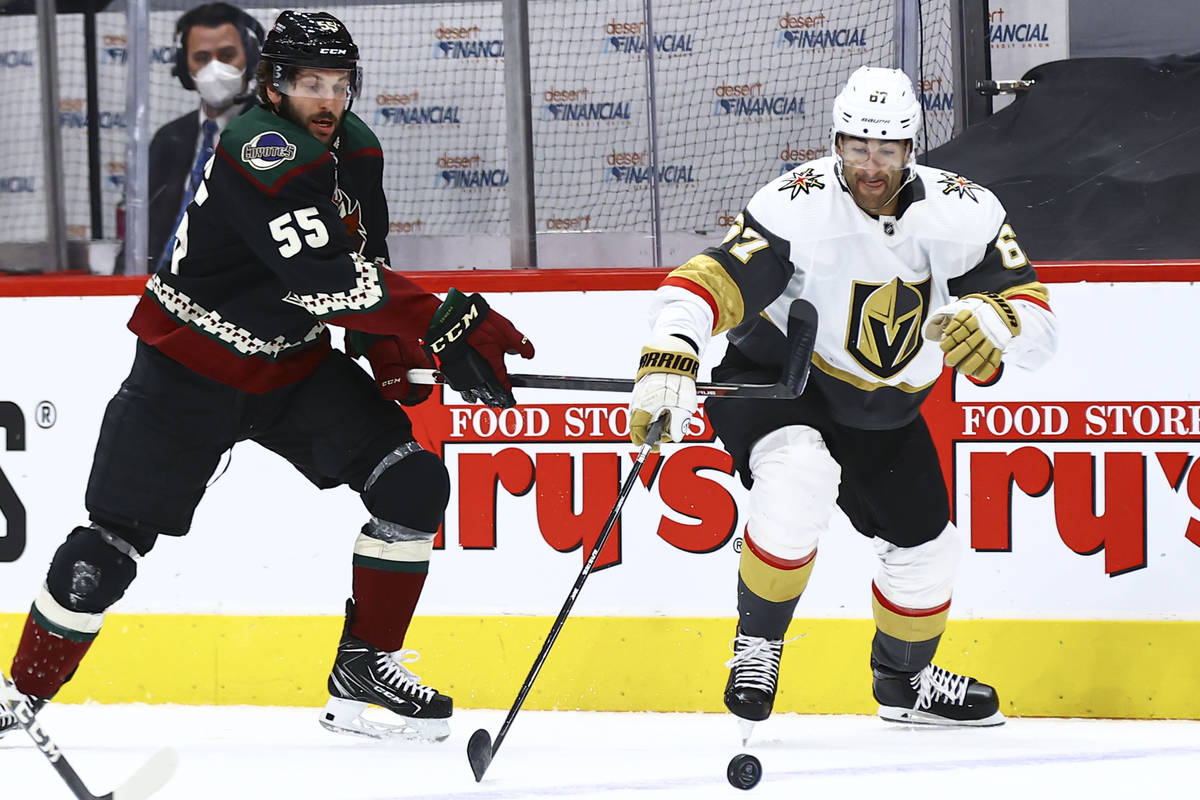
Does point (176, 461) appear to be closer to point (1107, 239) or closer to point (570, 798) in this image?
point (570, 798)

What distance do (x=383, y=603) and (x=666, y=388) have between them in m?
0.66

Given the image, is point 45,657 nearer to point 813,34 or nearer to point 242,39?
point 242,39

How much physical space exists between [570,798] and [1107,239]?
1699mm

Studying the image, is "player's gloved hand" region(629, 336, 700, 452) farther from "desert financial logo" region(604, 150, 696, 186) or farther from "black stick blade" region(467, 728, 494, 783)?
"desert financial logo" region(604, 150, 696, 186)

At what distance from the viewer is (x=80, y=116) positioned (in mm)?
3541

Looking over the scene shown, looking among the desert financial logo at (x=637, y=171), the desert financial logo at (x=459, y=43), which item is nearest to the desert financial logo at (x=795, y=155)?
the desert financial logo at (x=637, y=171)

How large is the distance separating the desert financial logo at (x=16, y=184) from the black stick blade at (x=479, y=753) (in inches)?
71.7

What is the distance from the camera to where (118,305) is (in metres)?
3.06

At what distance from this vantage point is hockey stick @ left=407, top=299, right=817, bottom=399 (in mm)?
Answer: 2402

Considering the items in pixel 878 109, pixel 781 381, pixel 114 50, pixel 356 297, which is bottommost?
pixel 781 381

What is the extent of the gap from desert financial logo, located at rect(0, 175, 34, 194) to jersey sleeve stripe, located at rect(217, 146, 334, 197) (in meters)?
1.25

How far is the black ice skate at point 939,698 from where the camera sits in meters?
2.72

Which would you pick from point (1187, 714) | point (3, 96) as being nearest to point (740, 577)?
point (1187, 714)

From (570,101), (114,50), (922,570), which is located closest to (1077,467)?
(922,570)
